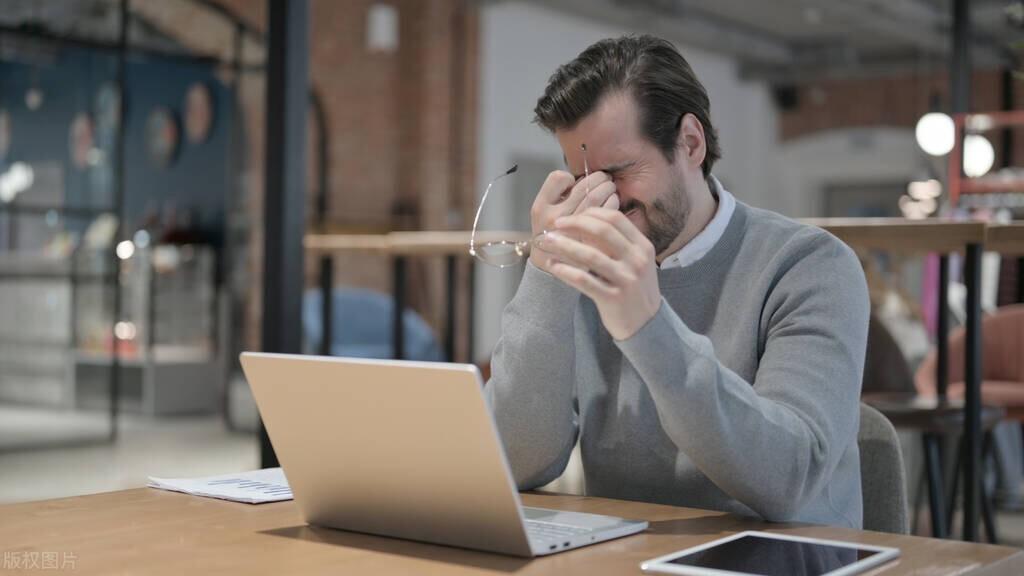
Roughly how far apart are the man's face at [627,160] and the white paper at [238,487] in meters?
0.53

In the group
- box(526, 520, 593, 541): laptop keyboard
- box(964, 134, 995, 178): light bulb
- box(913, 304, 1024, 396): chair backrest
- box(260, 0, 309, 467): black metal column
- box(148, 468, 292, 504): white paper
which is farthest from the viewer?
box(964, 134, 995, 178): light bulb

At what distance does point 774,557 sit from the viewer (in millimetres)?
1053

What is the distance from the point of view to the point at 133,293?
22.9 feet

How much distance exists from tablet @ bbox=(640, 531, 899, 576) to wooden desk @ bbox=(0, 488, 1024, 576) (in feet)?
0.07

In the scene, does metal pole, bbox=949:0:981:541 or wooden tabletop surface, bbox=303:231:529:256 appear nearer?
metal pole, bbox=949:0:981:541

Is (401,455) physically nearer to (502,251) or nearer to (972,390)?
(502,251)

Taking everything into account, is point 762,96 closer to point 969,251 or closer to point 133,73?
point 133,73

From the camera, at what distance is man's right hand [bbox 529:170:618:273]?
1.43 metres

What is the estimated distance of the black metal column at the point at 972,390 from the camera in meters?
2.47

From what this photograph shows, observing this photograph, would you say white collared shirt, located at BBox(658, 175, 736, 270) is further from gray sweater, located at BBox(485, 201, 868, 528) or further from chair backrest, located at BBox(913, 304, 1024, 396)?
chair backrest, located at BBox(913, 304, 1024, 396)

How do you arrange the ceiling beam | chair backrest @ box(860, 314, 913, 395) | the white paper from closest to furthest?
1. the white paper
2. chair backrest @ box(860, 314, 913, 395)
3. the ceiling beam

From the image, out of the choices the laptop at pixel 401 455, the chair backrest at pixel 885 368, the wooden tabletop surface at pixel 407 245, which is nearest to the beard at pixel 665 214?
the laptop at pixel 401 455

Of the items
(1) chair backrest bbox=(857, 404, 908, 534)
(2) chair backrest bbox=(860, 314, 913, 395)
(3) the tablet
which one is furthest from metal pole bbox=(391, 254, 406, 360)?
(3) the tablet

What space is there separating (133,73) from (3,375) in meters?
1.93
